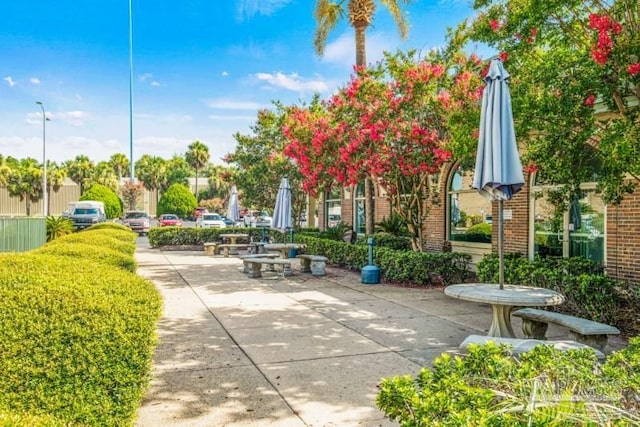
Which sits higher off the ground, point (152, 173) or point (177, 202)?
point (152, 173)

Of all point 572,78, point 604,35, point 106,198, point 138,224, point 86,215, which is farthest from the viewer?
point 106,198

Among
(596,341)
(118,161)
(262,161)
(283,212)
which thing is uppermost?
(118,161)

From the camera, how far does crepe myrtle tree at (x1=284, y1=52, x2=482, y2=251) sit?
11.0 meters

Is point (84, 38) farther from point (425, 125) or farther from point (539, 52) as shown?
point (539, 52)

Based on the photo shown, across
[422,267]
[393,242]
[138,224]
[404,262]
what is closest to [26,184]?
[138,224]

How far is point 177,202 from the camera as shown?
4553 cm

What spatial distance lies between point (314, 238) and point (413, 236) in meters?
4.71

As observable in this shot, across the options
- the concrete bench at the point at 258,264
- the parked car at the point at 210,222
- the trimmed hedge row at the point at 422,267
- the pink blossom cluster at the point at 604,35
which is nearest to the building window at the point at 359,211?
the concrete bench at the point at 258,264

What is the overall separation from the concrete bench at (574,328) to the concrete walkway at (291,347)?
0.82 metres

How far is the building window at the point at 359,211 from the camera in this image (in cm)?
1947

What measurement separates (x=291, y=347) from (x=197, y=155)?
183 feet

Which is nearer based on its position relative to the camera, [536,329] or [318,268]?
[536,329]

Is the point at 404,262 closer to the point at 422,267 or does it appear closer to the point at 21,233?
the point at 422,267

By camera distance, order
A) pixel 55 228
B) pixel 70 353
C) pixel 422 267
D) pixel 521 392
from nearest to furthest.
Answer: pixel 521 392 < pixel 70 353 < pixel 422 267 < pixel 55 228
